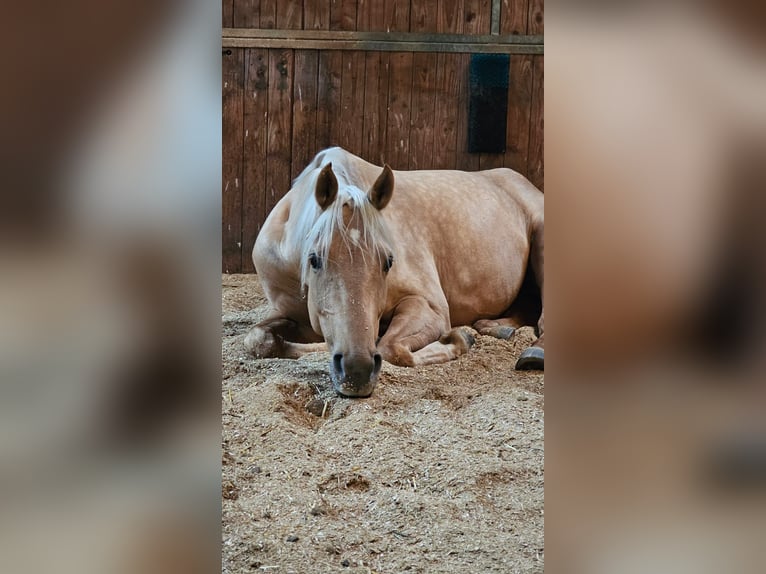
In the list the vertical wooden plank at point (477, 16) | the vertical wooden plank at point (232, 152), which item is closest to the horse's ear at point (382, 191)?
the vertical wooden plank at point (232, 152)

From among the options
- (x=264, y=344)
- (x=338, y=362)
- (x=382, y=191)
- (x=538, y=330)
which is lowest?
(x=538, y=330)

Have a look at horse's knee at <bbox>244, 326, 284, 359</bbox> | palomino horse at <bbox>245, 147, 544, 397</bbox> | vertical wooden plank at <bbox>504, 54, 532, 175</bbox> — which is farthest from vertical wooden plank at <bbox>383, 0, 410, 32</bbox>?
horse's knee at <bbox>244, 326, 284, 359</bbox>

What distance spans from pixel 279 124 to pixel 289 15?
71 cm

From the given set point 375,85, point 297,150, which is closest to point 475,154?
point 375,85

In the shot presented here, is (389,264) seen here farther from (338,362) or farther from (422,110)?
(422,110)

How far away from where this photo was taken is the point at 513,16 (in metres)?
4.98

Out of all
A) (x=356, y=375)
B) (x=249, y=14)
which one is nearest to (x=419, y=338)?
(x=356, y=375)

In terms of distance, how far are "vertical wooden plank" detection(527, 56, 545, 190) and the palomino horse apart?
2.54 ft

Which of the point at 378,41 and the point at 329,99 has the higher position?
the point at 378,41

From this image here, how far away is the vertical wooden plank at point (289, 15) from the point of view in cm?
474

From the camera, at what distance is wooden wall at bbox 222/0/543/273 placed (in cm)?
477
